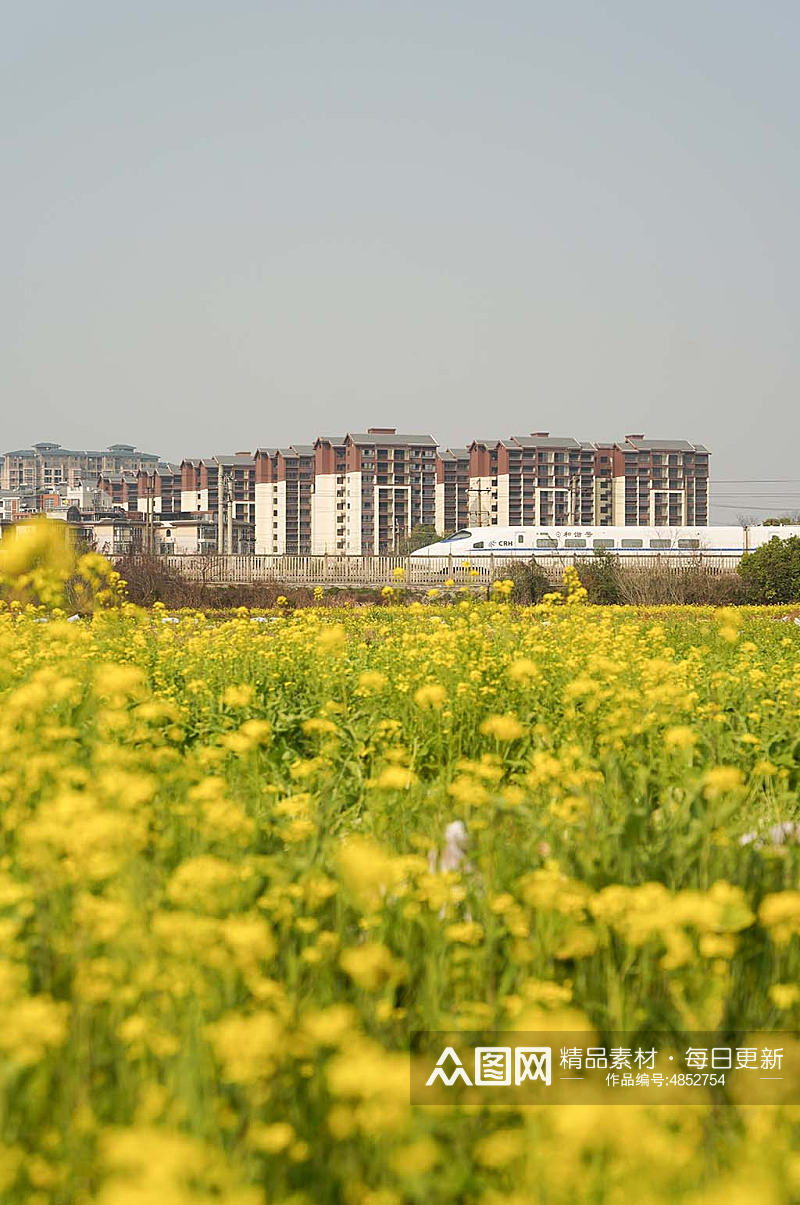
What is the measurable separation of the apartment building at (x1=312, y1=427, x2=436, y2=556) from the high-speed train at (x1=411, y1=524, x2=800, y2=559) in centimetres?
5813

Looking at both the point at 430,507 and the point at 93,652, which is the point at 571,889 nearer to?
the point at 93,652

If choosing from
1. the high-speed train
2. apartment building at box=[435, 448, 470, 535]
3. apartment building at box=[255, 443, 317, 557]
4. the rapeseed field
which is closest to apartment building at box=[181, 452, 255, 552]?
apartment building at box=[255, 443, 317, 557]

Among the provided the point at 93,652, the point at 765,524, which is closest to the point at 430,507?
the point at 765,524

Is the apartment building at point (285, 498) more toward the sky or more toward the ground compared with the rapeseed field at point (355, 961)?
more toward the sky

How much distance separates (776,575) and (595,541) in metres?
19.3

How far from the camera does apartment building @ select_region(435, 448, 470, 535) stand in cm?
Answer: 10256

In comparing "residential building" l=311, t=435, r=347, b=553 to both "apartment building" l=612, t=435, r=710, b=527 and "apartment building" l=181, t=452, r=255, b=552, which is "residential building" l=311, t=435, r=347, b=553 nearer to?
"apartment building" l=181, t=452, r=255, b=552

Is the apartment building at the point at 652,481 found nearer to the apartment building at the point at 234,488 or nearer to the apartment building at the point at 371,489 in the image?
the apartment building at the point at 371,489

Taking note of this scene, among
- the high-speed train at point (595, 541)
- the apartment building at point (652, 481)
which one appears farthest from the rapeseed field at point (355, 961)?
the apartment building at point (652, 481)

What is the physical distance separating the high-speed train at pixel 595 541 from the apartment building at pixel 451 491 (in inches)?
2397

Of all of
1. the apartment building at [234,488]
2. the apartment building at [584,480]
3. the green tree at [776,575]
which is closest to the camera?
the green tree at [776,575]

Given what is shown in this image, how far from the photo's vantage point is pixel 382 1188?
4.54 feet

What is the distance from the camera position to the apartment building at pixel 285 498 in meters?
104

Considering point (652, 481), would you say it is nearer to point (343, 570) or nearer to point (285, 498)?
point (285, 498)
